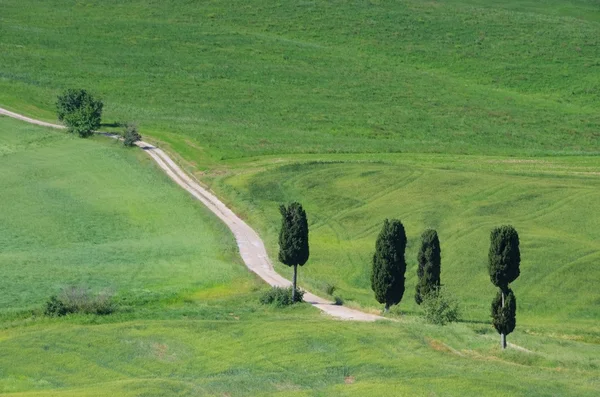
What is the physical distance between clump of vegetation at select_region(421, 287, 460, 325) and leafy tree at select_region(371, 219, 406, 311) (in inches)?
100

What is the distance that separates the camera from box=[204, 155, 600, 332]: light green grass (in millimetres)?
70875

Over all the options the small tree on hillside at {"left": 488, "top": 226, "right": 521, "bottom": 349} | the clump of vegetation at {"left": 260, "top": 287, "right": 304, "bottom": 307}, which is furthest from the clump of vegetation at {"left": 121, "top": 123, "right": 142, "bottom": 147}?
the small tree on hillside at {"left": 488, "top": 226, "right": 521, "bottom": 349}

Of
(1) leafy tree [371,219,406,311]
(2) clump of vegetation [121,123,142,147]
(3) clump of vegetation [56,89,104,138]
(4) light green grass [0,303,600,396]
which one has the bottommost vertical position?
(4) light green grass [0,303,600,396]

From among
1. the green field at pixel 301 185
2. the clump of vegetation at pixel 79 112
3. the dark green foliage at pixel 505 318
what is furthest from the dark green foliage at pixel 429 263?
the clump of vegetation at pixel 79 112

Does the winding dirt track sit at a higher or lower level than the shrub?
higher

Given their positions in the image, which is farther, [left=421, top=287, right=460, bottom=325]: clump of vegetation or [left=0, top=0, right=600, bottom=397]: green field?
[left=421, top=287, right=460, bottom=325]: clump of vegetation

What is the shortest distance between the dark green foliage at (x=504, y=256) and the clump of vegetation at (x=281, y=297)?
1282 cm

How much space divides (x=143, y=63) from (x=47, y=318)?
335ft

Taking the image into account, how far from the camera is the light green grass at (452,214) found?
70.9m

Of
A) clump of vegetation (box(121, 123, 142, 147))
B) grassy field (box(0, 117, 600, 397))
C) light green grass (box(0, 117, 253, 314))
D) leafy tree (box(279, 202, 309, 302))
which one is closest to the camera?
grassy field (box(0, 117, 600, 397))

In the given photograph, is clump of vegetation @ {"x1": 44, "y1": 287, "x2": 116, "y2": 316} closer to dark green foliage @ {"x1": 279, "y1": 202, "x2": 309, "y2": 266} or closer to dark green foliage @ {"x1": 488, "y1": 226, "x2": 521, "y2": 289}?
dark green foliage @ {"x1": 279, "y1": 202, "x2": 309, "y2": 266}

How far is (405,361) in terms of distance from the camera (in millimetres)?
50500

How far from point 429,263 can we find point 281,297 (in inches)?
324

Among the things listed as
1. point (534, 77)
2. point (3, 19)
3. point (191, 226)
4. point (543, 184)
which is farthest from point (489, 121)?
point (3, 19)
